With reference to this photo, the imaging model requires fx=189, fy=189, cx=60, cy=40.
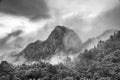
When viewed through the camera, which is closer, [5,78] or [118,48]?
[5,78]

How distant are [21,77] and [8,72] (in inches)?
578

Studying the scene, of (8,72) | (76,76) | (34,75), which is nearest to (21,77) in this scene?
(34,75)

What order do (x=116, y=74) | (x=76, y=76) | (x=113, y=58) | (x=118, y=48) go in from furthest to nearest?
(x=118, y=48) → (x=113, y=58) → (x=76, y=76) → (x=116, y=74)

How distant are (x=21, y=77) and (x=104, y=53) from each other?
76.3 metres

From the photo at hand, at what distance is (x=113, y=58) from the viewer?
385ft

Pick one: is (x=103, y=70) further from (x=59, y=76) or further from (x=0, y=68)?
(x=0, y=68)

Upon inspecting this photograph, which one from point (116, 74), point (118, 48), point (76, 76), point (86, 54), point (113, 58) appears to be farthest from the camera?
point (86, 54)

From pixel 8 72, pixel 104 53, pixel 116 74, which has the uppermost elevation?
pixel 104 53

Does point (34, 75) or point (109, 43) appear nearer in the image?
point (34, 75)

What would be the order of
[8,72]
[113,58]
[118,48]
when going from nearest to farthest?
[8,72]
[113,58]
[118,48]

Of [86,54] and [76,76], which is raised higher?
[86,54]

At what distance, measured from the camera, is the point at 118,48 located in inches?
5482

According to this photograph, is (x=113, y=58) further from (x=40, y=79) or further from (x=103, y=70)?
(x=40, y=79)

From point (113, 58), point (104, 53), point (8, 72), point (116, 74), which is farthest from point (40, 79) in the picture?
point (104, 53)
